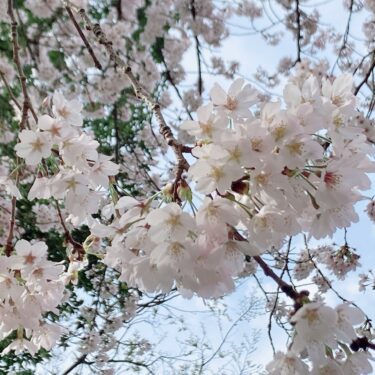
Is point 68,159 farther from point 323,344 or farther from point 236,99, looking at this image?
point 323,344

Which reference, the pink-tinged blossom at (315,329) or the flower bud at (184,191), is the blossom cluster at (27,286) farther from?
the pink-tinged blossom at (315,329)

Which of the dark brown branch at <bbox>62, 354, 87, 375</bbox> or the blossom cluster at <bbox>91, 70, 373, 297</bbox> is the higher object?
the dark brown branch at <bbox>62, 354, 87, 375</bbox>

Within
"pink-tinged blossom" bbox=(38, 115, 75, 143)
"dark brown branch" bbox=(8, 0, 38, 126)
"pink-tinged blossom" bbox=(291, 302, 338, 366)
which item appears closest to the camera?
"pink-tinged blossom" bbox=(291, 302, 338, 366)

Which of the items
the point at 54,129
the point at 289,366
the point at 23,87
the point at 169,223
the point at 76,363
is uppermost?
the point at 76,363

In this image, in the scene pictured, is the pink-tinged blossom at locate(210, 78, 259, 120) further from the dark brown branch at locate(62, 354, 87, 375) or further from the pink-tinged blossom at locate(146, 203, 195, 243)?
the dark brown branch at locate(62, 354, 87, 375)

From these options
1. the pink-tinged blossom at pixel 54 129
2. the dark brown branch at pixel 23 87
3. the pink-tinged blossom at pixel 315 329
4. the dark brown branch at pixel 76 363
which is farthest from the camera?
the dark brown branch at pixel 76 363

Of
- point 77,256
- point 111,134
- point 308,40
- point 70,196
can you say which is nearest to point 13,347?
point 77,256

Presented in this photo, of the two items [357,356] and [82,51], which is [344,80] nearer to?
[357,356]

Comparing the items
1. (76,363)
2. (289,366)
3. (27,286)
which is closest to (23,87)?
(27,286)

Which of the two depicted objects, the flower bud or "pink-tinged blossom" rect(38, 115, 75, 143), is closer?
the flower bud

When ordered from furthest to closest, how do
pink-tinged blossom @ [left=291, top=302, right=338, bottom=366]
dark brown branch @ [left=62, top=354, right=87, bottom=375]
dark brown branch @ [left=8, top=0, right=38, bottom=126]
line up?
dark brown branch @ [left=62, top=354, right=87, bottom=375] → dark brown branch @ [left=8, top=0, right=38, bottom=126] → pink-tinged blossom @ [left=291, top=302, right=338, bottom=366]

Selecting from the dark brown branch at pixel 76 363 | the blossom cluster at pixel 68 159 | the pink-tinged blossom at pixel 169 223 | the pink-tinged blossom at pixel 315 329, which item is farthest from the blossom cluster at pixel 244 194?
the dark brown branch at pixel 76 363

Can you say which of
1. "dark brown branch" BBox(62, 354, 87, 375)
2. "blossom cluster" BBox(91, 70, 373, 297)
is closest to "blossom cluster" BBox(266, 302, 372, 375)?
"blossom cluster" BBox(91, 70, 373, 297)

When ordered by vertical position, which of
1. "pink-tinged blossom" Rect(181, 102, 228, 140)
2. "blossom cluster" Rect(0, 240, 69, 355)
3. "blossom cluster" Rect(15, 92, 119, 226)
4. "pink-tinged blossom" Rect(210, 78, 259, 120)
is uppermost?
"blossom cluster" Rect(15, 92, 119, 226)
